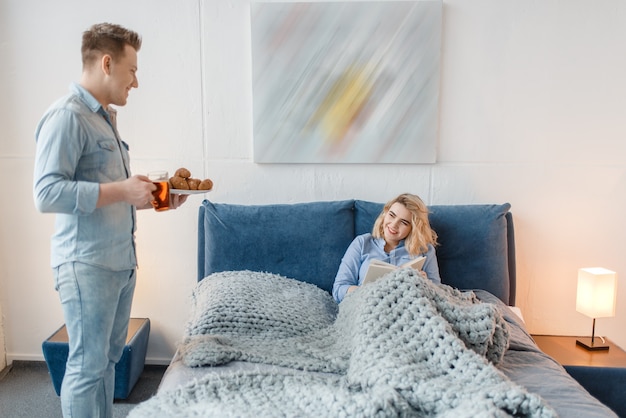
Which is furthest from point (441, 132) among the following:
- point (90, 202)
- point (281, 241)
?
point (90, 202)

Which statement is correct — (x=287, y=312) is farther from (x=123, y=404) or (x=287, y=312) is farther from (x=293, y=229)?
(x=123, y=404)

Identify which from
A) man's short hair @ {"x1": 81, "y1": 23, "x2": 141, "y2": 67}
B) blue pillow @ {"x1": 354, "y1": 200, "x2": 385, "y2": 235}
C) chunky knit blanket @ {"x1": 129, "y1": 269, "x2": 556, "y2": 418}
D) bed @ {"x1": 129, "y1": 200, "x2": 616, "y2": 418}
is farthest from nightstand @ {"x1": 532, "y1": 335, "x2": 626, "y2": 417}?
man's short hair @ {"x1": 81, "y1": 23, "x2": 141, "y2": 67}

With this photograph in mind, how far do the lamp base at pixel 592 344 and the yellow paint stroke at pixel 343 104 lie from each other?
1518 millimetres

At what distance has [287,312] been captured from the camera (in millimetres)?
1948

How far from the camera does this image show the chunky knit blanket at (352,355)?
4.20ft

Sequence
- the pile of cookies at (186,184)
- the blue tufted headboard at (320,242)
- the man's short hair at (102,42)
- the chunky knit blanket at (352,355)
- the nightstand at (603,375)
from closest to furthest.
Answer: the chunky knit blanket at (352,355)
the man's short hair at (102,42)
the pile of cookies at (186,184)
the nightstand at (603,375)
the blue tufted headboard at (320,242)

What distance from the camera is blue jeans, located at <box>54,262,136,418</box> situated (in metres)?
1.60

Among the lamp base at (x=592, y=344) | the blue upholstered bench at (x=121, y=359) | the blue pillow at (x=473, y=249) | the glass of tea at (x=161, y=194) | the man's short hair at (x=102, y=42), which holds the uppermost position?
the man's short hair at (x=102, y=42)

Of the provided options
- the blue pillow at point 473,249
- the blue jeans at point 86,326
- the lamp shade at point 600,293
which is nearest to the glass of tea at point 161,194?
the blue jeans at point 86,326

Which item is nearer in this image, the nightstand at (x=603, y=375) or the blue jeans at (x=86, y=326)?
the blue jeans at (x=86, y=326)

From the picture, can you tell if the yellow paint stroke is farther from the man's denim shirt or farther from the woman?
the man's denim shirt

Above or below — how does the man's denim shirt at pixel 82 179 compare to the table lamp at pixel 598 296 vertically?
above

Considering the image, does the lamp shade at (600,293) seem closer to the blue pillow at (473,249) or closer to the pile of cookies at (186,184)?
the blue pillow at (473,249)

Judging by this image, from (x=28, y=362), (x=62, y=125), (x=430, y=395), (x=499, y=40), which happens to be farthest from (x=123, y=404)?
(x=499, y=40)
